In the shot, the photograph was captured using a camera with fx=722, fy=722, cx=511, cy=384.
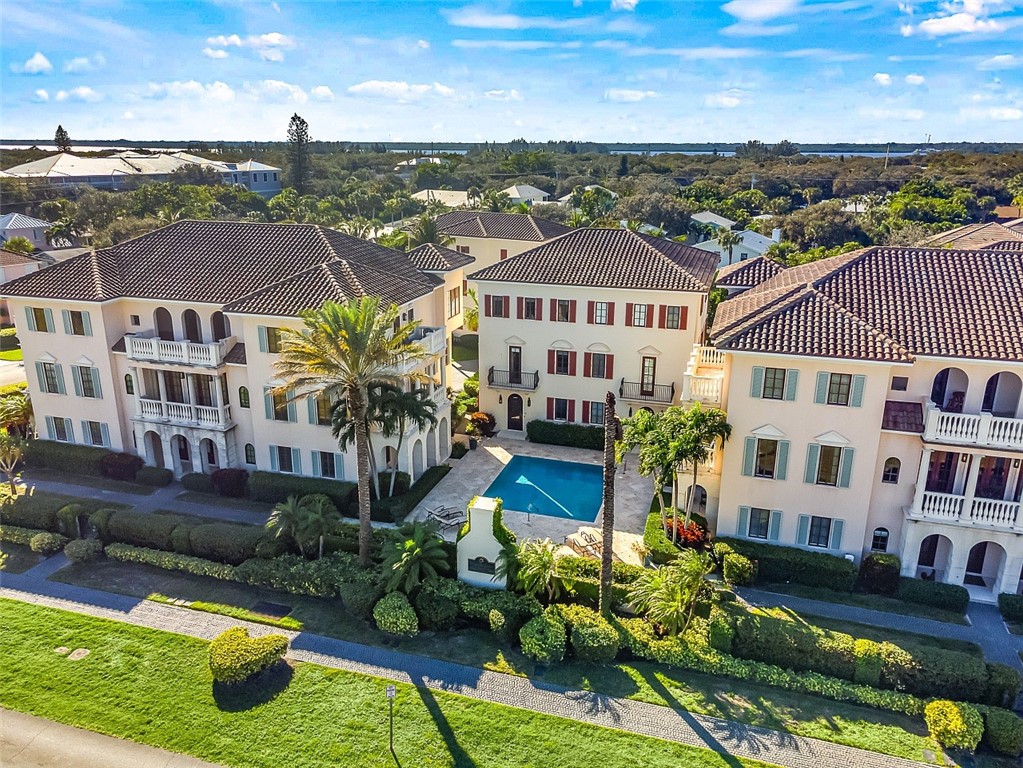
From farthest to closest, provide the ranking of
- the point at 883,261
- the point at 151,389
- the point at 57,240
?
the point at 57,240, the point at 151,389, the point at 883,261

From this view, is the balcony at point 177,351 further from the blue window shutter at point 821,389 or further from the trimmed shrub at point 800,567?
the blue window shutter at point 821,389

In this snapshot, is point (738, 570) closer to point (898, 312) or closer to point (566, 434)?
point (898, 312)

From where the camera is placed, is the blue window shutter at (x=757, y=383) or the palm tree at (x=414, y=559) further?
the blue window shutter at (x=757, y=383)

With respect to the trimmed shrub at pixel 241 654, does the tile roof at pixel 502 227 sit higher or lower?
higher

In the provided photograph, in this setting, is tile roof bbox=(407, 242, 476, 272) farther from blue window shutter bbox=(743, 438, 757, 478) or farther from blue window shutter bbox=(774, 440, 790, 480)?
blue window shutter bbox=(774, 440, 790, 480)

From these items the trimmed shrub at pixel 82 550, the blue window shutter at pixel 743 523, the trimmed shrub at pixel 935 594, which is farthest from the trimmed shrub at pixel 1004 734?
the trimmed shrub at pixel 82 550

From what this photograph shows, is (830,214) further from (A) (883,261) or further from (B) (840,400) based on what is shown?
(B) (840,400)

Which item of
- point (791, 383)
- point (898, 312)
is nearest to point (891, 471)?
point (791, 383)

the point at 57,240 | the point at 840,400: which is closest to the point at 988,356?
the point at 840,400
